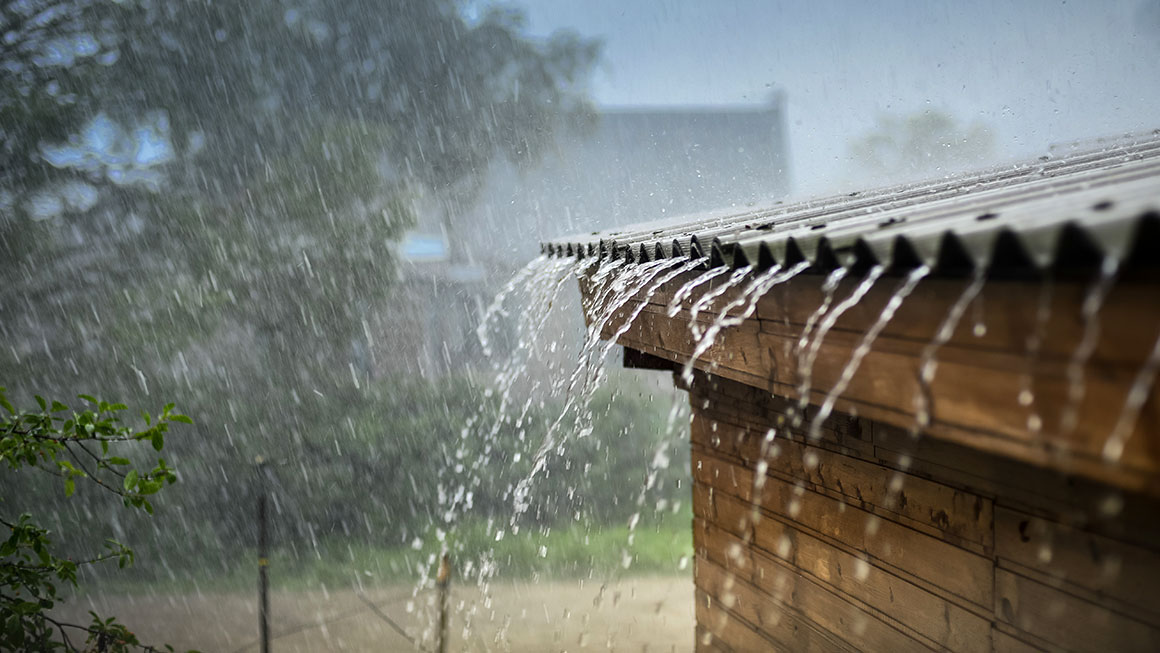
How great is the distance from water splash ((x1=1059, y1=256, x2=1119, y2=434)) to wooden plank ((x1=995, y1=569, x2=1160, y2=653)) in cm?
67

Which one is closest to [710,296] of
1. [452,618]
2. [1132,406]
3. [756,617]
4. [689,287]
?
[689,287]

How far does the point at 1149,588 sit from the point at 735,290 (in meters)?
0.90

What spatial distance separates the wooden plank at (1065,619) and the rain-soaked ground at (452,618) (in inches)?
278

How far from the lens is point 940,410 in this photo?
1.19 m

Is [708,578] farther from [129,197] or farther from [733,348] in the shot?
[129,197]

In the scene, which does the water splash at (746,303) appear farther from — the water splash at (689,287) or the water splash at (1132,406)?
the water splash at (1132,406)

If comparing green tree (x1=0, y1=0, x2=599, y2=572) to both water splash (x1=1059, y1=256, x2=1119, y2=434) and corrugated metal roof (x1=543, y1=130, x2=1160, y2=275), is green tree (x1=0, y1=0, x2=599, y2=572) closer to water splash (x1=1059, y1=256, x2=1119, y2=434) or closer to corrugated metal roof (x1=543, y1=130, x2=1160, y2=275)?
corrugated metal roof (x1=543, y1=130, x2=1160, y2=275)

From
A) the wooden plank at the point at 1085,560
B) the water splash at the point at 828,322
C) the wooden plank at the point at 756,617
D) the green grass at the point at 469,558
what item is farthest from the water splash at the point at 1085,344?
the green grass at the point at 469,558

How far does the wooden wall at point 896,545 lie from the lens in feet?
4.85

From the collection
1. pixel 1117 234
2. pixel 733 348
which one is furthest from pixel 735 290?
pixel 1117 234

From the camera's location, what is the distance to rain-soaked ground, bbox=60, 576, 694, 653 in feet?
29.8

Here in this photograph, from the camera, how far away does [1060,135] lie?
81.4ft

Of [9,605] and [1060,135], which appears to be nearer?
[9,605]

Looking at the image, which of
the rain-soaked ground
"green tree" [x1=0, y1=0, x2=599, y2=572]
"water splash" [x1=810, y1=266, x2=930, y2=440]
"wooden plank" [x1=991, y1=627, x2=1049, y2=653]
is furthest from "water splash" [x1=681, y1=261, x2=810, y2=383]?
"green tree" [x1=0, y1=0, x2=599, y2=572]
